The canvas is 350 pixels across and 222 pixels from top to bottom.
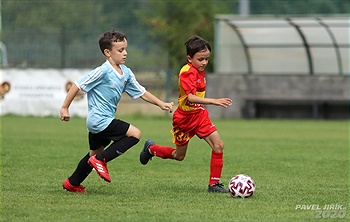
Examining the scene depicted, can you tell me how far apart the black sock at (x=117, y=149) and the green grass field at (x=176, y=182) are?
14.4 inches

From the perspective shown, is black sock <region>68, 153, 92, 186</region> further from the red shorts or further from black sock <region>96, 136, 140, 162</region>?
the red shorts

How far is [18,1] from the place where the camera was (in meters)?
30.2

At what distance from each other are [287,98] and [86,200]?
18.3 metres

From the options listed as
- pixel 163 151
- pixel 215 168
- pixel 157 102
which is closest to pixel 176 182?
pixel 163 151

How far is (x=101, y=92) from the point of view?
8078 mm

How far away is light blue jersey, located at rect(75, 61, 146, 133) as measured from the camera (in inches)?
316

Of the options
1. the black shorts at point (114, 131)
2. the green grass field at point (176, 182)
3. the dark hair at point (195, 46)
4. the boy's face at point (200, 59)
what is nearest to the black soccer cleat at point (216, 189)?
the green grass field at point (176, 182)

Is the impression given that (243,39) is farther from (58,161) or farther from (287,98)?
(58,161)

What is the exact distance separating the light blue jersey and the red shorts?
797 mm

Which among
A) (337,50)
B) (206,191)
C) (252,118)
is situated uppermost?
(206,191)

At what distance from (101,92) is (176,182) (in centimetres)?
167

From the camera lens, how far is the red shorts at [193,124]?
28.0ft

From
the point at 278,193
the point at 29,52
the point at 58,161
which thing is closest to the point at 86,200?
the point at 278,193

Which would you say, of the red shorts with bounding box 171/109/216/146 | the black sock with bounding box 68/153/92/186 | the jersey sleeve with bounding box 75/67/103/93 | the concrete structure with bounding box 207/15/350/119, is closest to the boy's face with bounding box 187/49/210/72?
the red shorts with bounding box 171/109/216/146
